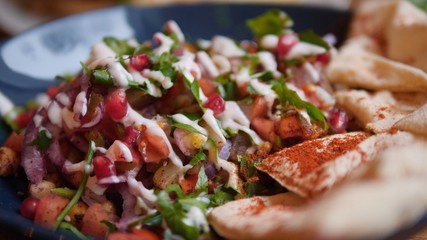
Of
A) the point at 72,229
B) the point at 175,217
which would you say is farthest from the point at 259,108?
the point at 72,229

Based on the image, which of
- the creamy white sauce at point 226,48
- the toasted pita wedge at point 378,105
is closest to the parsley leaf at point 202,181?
the toasted pita wedge at point 378,105

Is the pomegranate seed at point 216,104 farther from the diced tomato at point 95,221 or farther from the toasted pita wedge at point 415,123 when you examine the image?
the toasted pita wedge at point 415,123

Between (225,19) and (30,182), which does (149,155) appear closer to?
(30,182)

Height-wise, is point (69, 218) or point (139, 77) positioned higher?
point (139, 77)

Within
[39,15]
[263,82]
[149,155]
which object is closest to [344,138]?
[263,82]

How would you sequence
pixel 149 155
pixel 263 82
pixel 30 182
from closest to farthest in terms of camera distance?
pixel 149 155, pixel 30 182, pixel 263 82

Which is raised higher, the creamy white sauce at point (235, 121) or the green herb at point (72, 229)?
the creamy white sauce at point (235, 121)

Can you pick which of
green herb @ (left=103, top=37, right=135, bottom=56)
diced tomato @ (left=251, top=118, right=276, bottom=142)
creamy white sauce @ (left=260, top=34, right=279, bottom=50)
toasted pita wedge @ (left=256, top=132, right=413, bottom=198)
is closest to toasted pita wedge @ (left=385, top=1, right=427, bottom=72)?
creamy white sauce @ (left=260, top=34, right=279, bottom=50)
